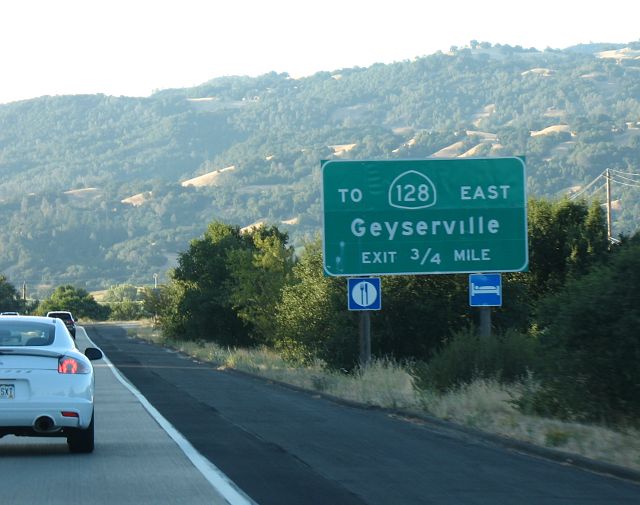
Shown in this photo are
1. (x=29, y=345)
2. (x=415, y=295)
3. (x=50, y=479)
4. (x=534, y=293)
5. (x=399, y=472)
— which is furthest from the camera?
(x=534, y=293)

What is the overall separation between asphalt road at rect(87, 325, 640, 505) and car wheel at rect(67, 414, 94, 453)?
4.43 feet

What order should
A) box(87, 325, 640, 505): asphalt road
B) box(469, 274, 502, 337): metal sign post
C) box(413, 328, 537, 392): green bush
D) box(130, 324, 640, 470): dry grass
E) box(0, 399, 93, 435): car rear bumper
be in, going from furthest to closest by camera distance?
box(469, 274, 502, 337): metal sign post → box(413, 328, 537, 392): green bush → box(130, 324, 640, 470): dry grass → box(0, 399, 93, 435): car rear bumper → box(87, 325, 640, 505): asphalt road

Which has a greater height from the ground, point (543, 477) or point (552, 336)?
point (552, 336)

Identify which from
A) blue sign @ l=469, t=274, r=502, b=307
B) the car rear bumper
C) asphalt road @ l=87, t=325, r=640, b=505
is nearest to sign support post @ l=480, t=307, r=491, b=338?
blue sign @ l=469, t=274, r=502, b=307

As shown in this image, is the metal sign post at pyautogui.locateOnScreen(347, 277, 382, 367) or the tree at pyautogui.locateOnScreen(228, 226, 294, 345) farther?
the tree at pyautogui.locateOnScreen(228, 226, 294, 345)

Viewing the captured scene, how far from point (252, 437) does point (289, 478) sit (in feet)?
14.4

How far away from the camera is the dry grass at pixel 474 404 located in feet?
47.4

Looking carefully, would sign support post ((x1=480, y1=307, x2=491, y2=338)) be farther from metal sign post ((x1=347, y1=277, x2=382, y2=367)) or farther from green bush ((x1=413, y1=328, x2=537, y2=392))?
metal sign post ((x1=347, y1=277, x2=382, y2=367))

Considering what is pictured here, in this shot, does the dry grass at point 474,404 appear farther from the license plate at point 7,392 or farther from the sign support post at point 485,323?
the license plate at point 7,392

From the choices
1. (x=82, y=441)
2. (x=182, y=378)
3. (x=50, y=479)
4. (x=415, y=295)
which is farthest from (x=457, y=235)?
(x=50, y=479)

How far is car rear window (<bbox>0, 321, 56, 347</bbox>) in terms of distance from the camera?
1399 centimetres

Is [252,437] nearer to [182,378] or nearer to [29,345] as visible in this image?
[29,345]

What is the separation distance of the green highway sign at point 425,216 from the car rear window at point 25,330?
540 inches

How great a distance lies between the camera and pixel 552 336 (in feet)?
57.1
